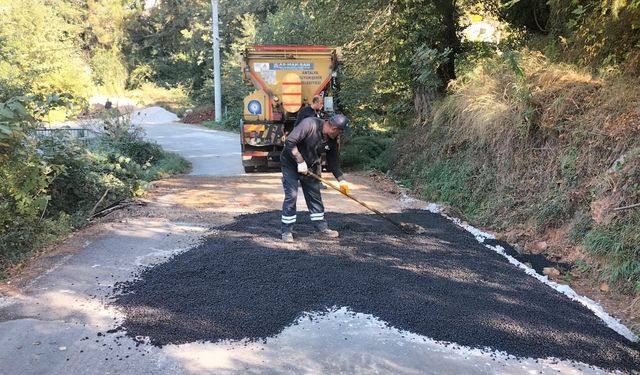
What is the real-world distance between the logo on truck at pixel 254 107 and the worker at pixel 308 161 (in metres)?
4.92

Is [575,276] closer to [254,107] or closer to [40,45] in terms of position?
[254,107]

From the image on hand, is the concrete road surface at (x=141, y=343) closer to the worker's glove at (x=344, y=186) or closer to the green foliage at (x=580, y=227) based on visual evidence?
the worker's glove at (x=344, y=186)

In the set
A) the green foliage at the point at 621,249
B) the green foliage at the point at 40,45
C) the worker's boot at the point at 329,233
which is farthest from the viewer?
the green foliage at the point at 40,45

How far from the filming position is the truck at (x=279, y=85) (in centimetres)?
1044

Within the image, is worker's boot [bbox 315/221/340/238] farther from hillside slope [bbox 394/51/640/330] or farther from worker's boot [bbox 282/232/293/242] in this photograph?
hillside slope [bbox 394/51/640/330]

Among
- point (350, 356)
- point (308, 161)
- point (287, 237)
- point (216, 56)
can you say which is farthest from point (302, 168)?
point (216, 56)

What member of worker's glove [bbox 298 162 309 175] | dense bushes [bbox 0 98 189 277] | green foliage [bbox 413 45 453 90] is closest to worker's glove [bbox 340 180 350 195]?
worker's glove [bbox 298 162 309 175]

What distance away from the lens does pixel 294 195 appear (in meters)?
5.66

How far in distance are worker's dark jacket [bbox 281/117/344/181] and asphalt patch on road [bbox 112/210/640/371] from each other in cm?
91

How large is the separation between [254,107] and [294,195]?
212 inches

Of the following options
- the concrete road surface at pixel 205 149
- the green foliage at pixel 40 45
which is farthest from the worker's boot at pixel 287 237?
the green foliage at pixel 40 45

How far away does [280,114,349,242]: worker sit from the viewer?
551cm

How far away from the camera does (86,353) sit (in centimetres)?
328

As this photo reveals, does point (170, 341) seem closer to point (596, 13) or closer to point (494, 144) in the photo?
point (494, 144)
